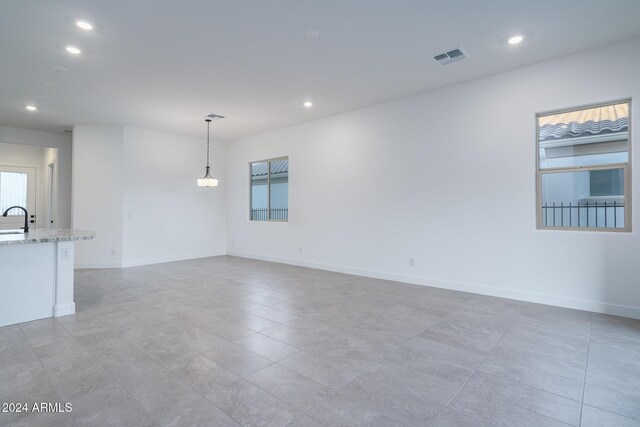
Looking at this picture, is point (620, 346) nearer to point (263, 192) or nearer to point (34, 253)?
point (34, 253)

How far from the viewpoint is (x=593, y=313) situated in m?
3.69

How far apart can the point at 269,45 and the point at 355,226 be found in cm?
338

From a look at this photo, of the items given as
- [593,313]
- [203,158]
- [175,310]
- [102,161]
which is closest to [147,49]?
[175,310]

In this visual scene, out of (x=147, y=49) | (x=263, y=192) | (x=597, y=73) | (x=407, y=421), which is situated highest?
(x=147, y=49)

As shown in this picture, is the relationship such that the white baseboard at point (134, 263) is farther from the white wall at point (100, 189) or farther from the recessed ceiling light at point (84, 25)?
the recessed ceiling light at point (84, 25)

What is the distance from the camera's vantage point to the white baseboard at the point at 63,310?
3.68 meters

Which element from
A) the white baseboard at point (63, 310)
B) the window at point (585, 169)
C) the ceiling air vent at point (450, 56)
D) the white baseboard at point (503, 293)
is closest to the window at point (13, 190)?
the white baseboard at point (63, 310)

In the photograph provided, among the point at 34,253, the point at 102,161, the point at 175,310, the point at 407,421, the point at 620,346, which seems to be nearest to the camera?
the point at 407,421

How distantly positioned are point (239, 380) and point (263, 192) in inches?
236

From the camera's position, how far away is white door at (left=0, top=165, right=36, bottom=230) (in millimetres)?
7871

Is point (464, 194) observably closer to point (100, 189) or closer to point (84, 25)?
point (84, 25)

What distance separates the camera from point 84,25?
319 centimetres

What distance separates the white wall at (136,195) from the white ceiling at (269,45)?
1.42 metres

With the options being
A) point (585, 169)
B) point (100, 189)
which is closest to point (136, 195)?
point (100, 189)
